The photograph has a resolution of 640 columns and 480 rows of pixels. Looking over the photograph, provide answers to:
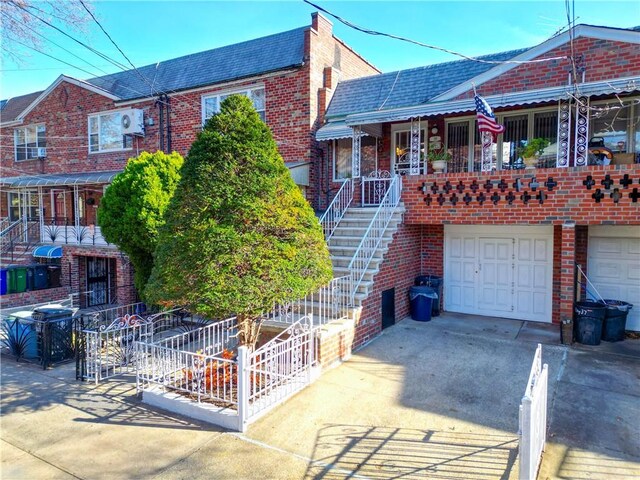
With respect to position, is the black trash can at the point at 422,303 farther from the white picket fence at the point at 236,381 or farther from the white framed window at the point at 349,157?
the white framed window at the point at 349,157

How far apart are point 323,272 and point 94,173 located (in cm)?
1375

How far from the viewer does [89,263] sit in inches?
591

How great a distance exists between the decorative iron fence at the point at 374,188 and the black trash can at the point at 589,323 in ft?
17.1

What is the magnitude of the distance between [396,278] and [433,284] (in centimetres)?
138

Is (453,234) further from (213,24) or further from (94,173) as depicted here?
(94,173)

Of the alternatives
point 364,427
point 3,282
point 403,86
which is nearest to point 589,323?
point 364,427

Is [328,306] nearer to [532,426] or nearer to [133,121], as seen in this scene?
[532,426]

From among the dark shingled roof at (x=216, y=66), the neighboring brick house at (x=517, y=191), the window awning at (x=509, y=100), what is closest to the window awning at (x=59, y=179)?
the dark shingled roof at (x=216, y=66)

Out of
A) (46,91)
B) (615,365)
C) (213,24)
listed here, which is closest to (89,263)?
(46,91)

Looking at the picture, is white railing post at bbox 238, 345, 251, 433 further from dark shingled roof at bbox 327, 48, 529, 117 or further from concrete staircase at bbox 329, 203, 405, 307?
dark shingled roof at bbox 327, 48, 529, 117

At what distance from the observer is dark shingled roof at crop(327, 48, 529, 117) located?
11414mm

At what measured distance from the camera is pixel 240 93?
12938 mm

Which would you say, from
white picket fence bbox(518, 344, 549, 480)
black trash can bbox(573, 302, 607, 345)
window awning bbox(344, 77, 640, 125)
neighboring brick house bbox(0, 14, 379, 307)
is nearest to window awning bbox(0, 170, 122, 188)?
neighboring brick house bbox(0, 14, 379, 307)

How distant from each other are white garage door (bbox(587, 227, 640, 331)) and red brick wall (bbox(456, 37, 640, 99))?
3376 millimetres
